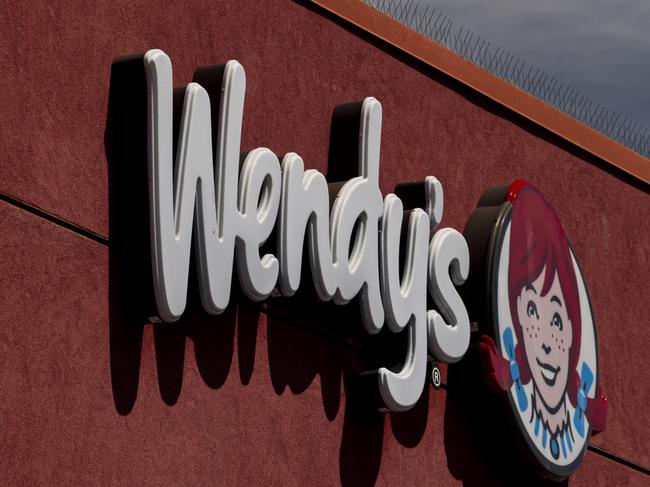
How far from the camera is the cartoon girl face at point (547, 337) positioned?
11.7m

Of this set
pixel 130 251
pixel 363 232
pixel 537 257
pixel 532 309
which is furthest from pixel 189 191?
pixel 537 257

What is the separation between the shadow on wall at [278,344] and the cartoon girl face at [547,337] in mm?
713

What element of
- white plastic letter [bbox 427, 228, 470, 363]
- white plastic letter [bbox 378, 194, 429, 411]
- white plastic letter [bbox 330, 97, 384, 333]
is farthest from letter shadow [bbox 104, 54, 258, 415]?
white plastic letter [bbox 427, 228, 470, 363]

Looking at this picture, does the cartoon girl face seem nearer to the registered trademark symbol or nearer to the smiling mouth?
the smiling mouth

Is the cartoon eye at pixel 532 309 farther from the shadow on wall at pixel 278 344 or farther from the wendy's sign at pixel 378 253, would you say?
the shadow on wall at pixel 278 344

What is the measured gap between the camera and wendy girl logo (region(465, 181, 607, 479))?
1118 centimetres

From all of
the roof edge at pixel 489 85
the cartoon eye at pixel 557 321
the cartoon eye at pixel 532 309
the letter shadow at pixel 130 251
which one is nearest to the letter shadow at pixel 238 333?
the letter shadow at pixel 130 251

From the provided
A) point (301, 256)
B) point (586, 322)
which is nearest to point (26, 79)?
point (301, 256)

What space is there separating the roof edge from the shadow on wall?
1065mm

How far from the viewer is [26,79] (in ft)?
25.5

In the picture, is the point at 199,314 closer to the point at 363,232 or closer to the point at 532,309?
the point at 363,232

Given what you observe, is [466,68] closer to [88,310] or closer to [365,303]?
[365,303]

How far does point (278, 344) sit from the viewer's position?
931 cm

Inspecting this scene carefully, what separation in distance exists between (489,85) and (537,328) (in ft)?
6.74
